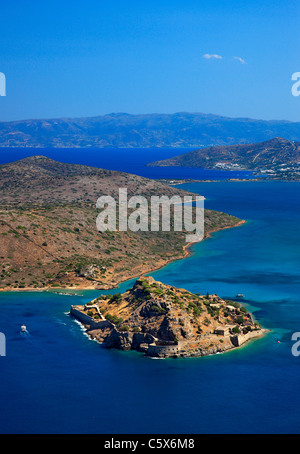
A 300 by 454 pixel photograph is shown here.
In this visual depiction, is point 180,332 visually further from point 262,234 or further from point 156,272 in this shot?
point 262,234

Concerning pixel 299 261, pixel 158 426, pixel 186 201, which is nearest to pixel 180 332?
pixel 158 426

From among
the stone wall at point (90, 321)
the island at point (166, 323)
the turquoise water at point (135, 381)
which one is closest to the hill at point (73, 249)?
the turquoise water at point (135, 381)

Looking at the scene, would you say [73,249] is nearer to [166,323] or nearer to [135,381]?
[166,323]

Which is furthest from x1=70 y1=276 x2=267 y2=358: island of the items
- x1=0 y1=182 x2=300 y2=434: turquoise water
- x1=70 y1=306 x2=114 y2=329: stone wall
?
x1=0 y1=182 x2=300 y2=434: turquoise water

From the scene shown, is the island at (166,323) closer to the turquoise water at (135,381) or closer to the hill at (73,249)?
the turquoise water at (135,381)

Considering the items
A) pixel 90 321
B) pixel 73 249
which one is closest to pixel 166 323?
pixel 90 321
